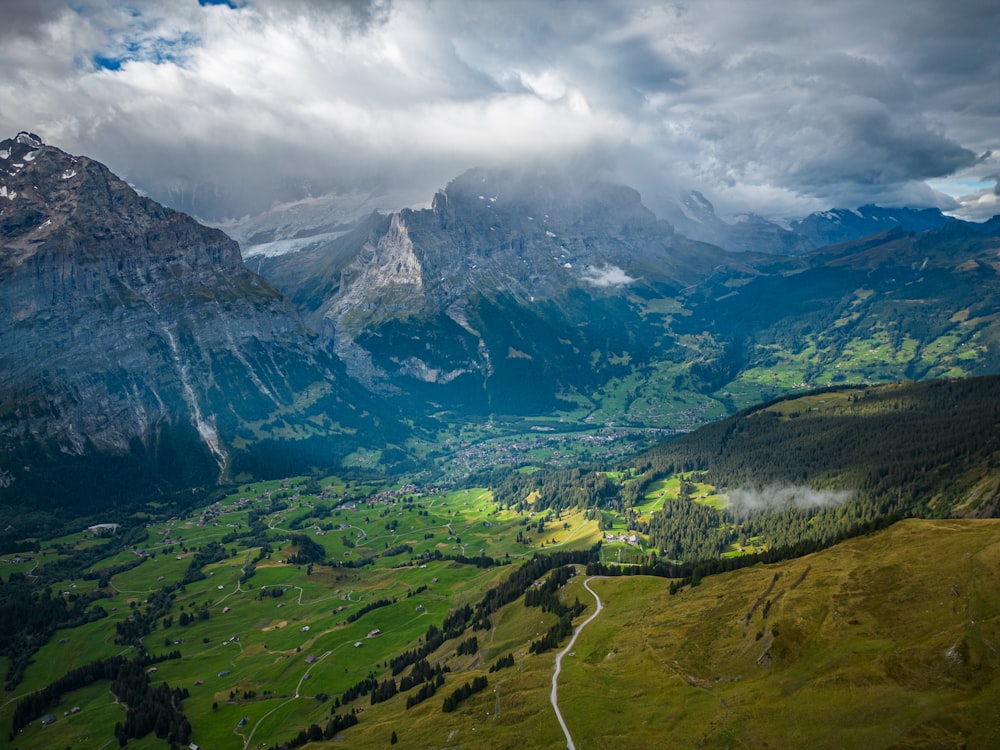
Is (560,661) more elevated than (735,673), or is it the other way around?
(735,673)

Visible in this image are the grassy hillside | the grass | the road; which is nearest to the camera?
the grassy hillside

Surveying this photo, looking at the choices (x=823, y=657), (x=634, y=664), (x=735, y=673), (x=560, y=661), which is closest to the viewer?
(x=823, y=657)

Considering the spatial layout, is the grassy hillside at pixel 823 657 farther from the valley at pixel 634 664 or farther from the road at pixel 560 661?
the road at pixel 560 661

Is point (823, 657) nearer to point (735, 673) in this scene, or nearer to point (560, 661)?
point (735, 673)

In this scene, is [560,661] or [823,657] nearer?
[823,657]

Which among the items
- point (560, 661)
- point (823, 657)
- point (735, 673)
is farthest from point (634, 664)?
point (823, 657)

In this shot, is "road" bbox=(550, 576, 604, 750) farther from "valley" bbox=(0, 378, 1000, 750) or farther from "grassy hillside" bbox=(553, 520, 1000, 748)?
"grassy hillside" bbox=(553, 520, 1000, 748)

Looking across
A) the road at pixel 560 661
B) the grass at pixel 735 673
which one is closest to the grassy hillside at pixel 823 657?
the grass at pixel 735 673

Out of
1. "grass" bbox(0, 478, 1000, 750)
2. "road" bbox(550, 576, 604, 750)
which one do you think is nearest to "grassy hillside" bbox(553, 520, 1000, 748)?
"grass" bbox(0, 478, 1000, 750)

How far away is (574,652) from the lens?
128250 mm

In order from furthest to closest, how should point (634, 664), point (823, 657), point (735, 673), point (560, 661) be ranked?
point (560, 661)
point (634, 664)
point (735, 673)
point (823, 657)

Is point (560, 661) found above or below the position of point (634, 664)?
below

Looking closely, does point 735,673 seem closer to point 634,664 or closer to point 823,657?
point 823,657

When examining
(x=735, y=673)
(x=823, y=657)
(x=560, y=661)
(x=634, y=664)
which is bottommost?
(x=560, y=661)
